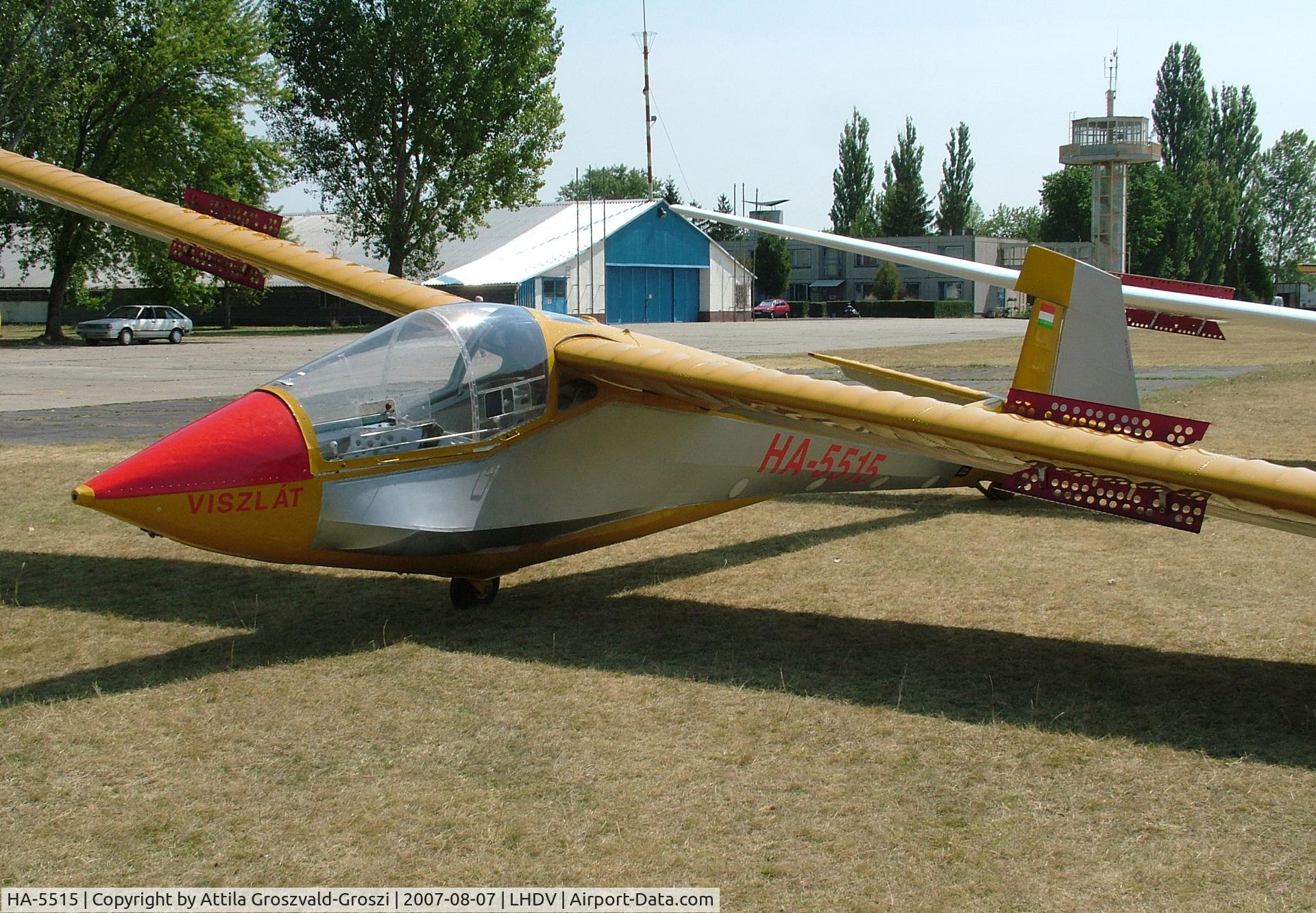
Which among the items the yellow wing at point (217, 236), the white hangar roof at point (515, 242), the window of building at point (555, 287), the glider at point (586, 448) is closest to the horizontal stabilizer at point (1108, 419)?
the glider at point (586, 448)

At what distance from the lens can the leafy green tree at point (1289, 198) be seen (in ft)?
→ 474

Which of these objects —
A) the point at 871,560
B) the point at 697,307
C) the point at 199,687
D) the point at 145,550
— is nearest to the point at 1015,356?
the point at 871,560

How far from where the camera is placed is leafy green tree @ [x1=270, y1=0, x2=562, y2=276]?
5712cm

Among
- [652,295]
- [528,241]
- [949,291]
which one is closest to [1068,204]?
[949,291]

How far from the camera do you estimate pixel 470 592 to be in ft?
28.4

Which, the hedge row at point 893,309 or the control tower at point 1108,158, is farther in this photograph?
the hedge row at point 893,309

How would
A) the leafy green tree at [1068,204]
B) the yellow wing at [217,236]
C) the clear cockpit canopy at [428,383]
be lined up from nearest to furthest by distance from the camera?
1. the clear cockpit canopy at [428,383]
2. the yellow wing at [217,236]
3. the leafy green tree at [1068,204]

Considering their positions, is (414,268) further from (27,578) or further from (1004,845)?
(1004,845)

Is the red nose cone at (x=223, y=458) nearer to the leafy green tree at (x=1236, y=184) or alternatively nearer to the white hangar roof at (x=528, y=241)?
the white hangar roof at (x=528, y=241)

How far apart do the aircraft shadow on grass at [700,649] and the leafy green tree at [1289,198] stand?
510 ft

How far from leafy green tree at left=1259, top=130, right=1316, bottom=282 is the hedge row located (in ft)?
241

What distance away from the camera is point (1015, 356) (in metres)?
37.4

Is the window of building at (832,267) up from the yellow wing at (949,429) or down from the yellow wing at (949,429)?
up

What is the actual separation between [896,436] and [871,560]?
11.7ft
